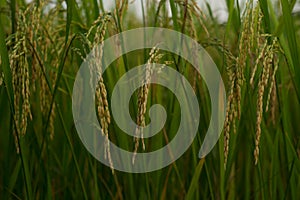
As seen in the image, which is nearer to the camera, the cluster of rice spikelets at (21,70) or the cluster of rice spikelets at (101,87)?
the cluster of rice spikelets at (101,87)

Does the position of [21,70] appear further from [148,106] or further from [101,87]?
[148,106]

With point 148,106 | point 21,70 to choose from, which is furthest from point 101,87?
point 148,106

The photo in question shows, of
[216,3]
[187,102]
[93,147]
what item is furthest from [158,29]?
[216,3]

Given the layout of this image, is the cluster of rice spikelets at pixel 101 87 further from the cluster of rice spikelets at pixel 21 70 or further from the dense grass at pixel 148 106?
the cluster of rice spikelets at pixel 21 70

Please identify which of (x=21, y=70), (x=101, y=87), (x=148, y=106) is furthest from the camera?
(x=148, y=106)

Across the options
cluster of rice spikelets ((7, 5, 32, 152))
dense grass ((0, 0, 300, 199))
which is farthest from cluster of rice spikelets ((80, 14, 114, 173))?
cluster of rice spikelets ((7, 5, 32, 152))

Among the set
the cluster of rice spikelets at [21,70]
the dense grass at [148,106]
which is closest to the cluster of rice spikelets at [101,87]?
the dense grass at [148,106]

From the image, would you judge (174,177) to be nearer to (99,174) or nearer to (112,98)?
(99,174)

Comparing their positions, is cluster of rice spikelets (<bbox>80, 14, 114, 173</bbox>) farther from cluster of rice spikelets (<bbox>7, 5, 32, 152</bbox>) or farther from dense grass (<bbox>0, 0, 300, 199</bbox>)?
cluster of rice spikelets (<bbox>7, 5, 32, 152</bbox>)

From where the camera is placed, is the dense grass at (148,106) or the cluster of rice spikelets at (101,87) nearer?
the cluster of rice spikelets at (101,87)

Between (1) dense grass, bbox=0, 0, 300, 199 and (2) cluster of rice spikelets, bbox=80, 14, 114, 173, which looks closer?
(2) cluster of rice spikelets, bbox=80, 14, 114, 173

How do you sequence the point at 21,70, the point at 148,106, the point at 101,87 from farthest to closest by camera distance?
the point at 148,106 < the point at 21,70 < the point at 101,87

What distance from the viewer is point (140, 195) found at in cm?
118

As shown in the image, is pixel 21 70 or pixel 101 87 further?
pixel 21 70
